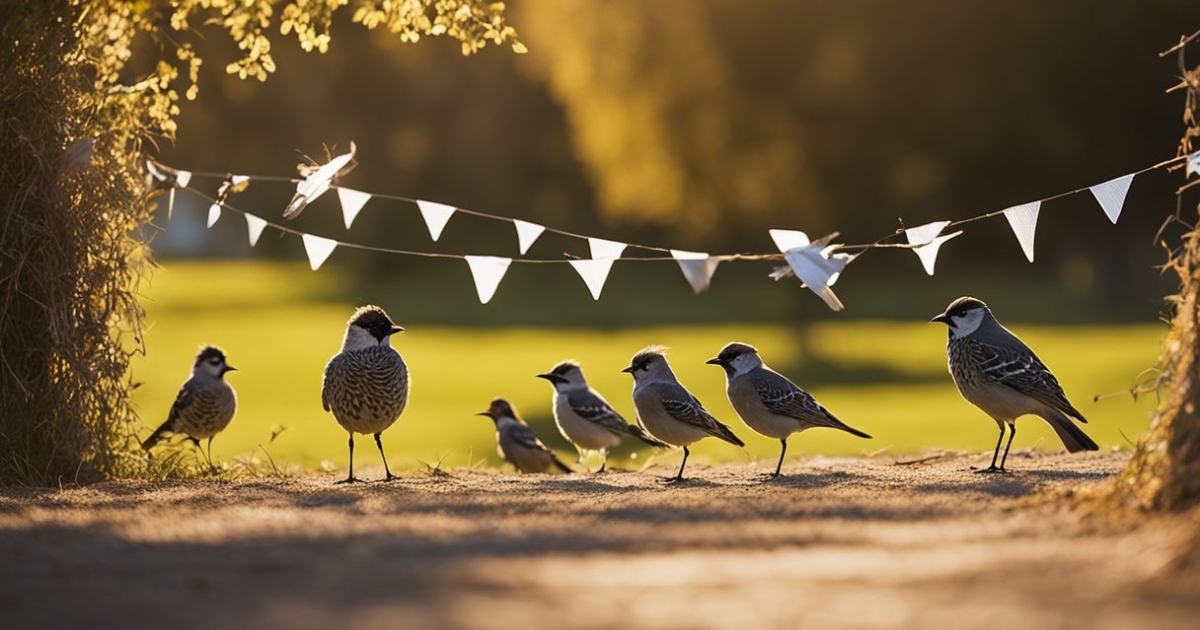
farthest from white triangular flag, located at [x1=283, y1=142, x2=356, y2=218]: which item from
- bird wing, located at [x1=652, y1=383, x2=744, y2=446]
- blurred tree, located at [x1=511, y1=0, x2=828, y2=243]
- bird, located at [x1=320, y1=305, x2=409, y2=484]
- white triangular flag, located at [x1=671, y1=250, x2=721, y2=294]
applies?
blurred tree, located at [x1=511, y1=0, x2=828, y2=243]

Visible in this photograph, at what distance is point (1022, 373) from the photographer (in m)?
11.3

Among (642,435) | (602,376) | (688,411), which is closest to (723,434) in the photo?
(688,411)

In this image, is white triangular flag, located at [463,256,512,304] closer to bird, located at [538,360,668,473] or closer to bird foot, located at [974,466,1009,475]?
bird, located at [538,360,668,473]

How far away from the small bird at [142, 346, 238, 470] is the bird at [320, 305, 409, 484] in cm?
150

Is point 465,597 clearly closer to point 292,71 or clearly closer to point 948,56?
point 948,56

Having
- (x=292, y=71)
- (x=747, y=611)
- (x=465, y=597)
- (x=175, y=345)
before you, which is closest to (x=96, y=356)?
(x=465, y=597)

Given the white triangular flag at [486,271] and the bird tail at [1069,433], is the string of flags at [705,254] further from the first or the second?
the bird tail at [1069,433]

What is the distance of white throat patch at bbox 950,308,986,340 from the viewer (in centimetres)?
1180

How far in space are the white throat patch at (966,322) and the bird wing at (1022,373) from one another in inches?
13.1

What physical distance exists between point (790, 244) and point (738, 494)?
2.00 m

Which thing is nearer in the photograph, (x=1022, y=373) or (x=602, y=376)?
(x=1022, y=373)

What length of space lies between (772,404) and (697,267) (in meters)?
1.69

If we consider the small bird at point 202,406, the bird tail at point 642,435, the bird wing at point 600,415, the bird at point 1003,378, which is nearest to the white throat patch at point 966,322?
the bird at point 1003,378

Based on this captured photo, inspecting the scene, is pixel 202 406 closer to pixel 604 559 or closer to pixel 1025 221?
pixel 1025 221
